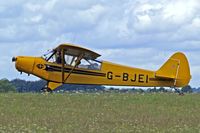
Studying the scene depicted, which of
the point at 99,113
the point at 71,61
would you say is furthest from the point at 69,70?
the point at 99,113

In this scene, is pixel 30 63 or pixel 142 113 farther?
pixel 30 63

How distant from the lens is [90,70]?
30156mm

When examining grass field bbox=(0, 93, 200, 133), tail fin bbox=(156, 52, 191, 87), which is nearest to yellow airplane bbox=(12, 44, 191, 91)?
tail fin bbox=(156, 52, 191, 87)

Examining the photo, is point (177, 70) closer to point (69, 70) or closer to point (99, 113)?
point (69, 70)

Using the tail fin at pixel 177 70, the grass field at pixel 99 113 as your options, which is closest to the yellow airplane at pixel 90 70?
the tail fin at pixel 177 70

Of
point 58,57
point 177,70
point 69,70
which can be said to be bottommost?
point 69,70

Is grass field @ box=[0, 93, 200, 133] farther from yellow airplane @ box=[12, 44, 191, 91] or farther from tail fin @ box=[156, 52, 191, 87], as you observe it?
tail fin @ box=[156, 52, 191, 87]

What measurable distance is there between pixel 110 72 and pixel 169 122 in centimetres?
1272

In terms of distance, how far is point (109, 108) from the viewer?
20.9 meters

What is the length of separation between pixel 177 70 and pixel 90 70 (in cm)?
409

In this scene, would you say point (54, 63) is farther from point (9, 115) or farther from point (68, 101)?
point (9, 115)

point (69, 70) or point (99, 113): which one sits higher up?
point (69, 70)

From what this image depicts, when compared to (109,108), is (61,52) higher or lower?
higher

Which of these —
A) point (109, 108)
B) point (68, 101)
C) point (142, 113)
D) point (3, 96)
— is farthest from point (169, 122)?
point (3, 96)
